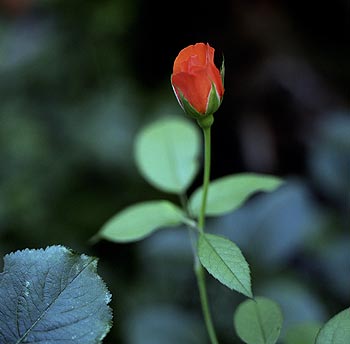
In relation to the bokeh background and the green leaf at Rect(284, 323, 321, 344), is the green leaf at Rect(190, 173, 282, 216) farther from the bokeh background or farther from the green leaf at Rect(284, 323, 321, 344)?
the bokeh background

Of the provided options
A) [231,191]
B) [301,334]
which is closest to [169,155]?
[231,191]

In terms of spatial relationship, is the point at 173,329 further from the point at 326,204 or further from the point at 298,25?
the point at 298,25

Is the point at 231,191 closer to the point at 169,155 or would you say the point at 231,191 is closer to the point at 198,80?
the point at 169,155

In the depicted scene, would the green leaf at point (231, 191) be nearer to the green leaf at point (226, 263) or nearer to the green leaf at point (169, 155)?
the green leaf at point (169, 155)

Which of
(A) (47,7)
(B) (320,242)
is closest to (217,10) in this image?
(A) (47,7)

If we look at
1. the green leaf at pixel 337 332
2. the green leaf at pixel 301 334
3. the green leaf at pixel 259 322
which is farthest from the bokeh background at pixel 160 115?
the green leaf at pixel 337 332

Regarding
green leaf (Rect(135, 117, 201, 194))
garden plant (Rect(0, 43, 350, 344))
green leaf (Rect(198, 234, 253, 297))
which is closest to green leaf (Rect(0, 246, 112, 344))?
garden plant (Rect(0, 43, 350, 344))

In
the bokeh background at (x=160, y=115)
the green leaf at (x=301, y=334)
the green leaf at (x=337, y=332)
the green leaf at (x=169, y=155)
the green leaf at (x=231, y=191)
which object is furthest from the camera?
the bokeh background at (x=160, y=115)
